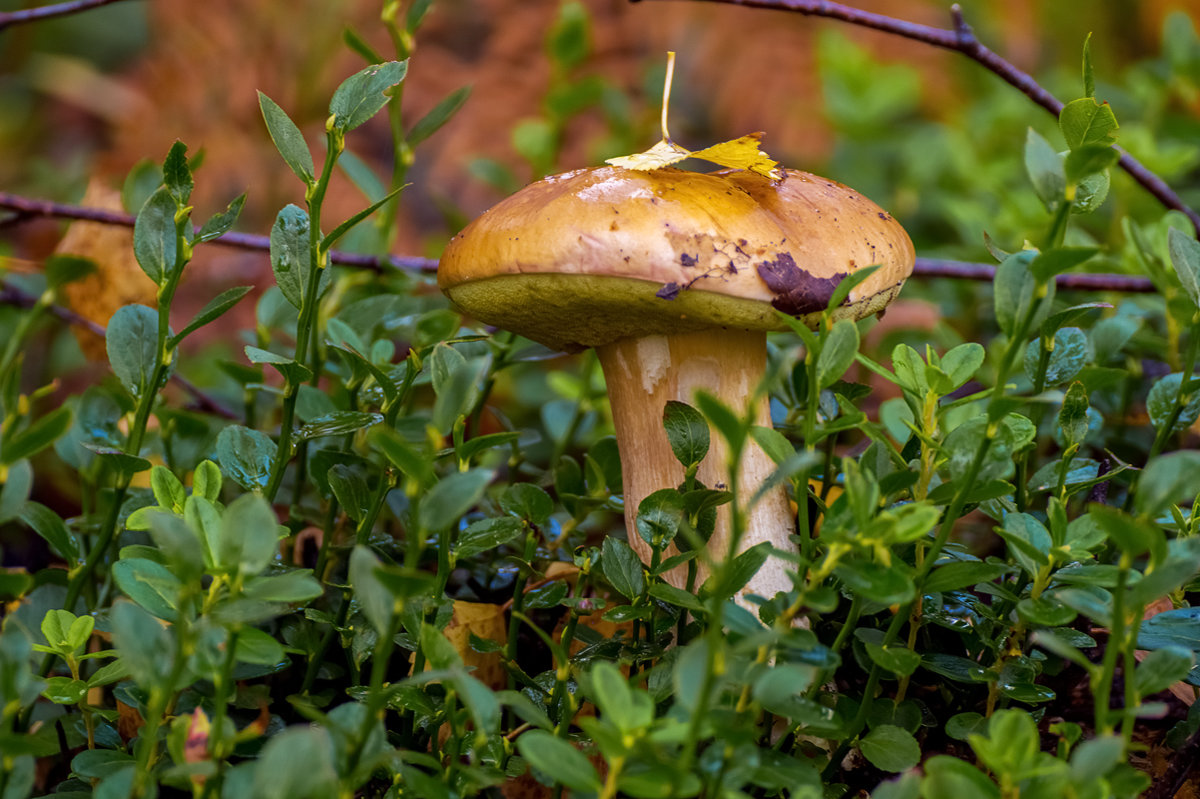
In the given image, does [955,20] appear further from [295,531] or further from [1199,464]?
[295,531]

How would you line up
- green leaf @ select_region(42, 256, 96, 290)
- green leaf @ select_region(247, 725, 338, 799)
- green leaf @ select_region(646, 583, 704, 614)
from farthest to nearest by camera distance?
1. green leaf @ select_region(42, 256, 96, 290)
2. green leaf @ select_region(646, 583, 704, 614)
3. green leaf @ select_region(247, 725, 338, 799)

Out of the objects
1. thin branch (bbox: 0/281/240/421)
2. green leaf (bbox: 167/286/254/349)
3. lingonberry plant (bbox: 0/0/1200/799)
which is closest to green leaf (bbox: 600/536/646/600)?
lingonberry plant (bbox: 0/0/1200/799)

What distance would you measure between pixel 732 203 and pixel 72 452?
718mm

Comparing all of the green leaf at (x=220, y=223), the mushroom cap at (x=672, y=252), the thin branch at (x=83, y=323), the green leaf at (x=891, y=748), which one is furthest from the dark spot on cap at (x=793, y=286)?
the thin branch at (x=83, y=323)

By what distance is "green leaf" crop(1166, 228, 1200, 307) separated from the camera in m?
0.71

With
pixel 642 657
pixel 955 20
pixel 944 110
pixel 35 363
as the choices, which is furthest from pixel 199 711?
pixel 944 110

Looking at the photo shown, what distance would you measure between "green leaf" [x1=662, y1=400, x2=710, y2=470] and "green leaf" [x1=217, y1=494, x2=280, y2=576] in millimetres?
326

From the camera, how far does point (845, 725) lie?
64 centimetres

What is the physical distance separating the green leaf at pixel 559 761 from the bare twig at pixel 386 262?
0.73 metres

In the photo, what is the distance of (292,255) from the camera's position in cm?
73

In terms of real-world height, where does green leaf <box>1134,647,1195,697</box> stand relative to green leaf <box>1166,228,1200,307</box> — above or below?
below

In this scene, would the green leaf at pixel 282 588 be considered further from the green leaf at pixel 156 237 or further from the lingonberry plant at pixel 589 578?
the green leaf at pixel 156 237

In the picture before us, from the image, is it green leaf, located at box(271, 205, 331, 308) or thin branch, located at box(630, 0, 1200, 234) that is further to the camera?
thin branch, located at box(630, 0, 1200, 234)

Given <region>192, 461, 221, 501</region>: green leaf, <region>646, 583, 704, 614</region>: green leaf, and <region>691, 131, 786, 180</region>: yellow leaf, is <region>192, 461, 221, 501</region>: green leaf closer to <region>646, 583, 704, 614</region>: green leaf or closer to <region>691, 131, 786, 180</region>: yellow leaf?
<region>646, 583, 704, 614</region>: green leaf
